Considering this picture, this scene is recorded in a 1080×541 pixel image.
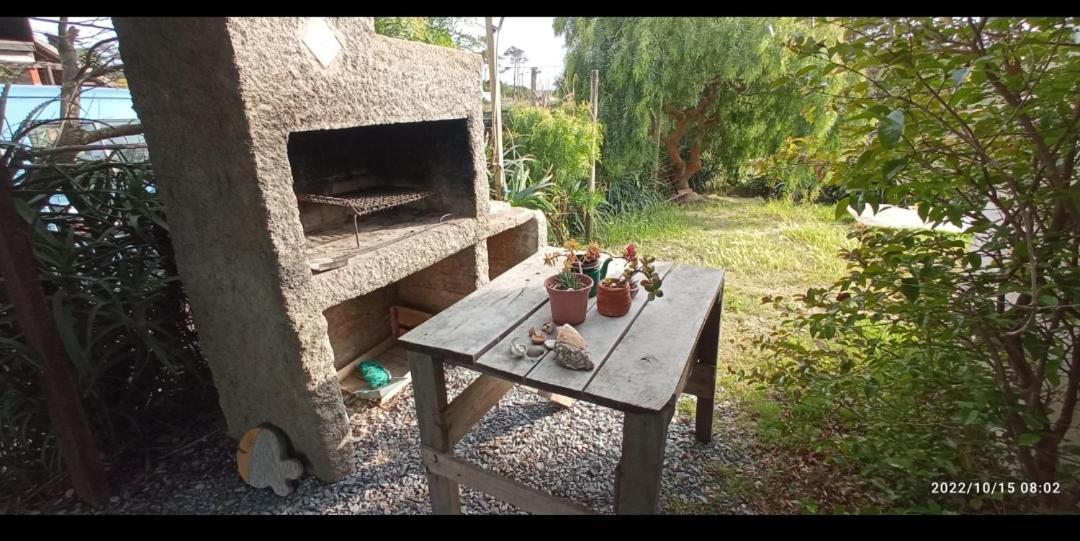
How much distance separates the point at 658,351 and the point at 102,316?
2300 mm

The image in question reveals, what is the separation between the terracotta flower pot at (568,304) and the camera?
1.71 m

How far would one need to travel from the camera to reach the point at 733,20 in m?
6.71

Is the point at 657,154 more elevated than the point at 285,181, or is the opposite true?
the point at 285,181

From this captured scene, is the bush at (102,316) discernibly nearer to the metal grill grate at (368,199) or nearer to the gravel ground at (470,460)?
the gravel ground at (470,460)

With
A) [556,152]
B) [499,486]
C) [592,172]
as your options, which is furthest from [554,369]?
[592,172]

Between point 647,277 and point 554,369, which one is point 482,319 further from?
point 647,277

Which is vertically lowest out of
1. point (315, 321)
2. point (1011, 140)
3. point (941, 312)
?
point (315, 321)

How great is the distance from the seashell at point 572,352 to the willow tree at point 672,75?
17.7ft

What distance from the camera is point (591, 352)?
1.56m

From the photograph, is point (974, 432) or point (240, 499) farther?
point (240, 499)
